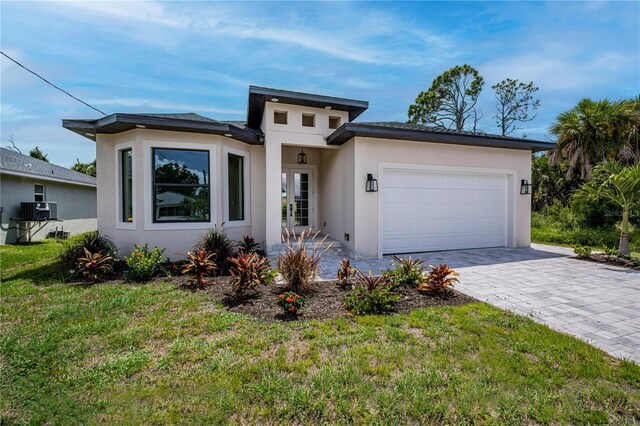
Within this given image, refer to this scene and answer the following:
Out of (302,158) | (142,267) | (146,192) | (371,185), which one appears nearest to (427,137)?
(371,185)

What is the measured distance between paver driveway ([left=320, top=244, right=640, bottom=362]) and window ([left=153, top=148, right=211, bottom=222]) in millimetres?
3714

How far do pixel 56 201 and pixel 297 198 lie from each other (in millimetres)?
11406

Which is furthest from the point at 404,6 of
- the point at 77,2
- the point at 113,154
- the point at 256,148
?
the point at 113,154

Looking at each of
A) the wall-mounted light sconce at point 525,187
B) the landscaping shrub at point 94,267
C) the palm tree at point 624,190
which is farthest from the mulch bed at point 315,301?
the wall-mounted light sconce at point 525,187

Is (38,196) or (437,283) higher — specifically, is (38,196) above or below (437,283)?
above

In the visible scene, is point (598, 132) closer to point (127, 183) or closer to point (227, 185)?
point (227, 185)

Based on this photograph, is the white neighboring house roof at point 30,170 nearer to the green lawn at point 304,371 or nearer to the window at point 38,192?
the window at point 38,192

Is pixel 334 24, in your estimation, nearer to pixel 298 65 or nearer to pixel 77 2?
pixel 298 65

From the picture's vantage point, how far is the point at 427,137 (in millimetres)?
7676

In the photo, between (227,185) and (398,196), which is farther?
(398,196)

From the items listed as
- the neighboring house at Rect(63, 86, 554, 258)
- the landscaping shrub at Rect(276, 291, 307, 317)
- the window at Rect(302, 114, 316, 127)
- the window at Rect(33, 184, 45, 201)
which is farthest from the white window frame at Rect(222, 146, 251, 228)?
the window at Rect(33, 184, 45, 201)

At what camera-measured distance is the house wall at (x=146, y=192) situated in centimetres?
687

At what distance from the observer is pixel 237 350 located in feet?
9.45

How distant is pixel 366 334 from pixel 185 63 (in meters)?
9.13
